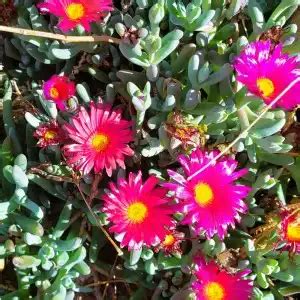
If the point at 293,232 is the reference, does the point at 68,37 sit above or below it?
above

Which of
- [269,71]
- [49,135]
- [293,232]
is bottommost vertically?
[293,232]

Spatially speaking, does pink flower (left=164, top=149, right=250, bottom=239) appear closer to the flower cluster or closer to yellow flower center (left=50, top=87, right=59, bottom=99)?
the flower cluster

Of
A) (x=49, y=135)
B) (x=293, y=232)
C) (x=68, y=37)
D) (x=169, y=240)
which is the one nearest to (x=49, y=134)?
(x=49, y=135)

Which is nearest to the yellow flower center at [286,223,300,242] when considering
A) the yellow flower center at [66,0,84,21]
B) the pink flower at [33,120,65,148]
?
the pink flower at [33,120,65,148]

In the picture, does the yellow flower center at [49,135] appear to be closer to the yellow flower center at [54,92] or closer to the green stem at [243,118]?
the yellow flower center at [54,92]

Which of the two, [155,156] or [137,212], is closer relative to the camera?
[137,212]

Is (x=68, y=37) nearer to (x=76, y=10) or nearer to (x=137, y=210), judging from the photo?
(x=76, y=10)

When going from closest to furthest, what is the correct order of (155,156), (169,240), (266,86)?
(266,86), (169,240), (155,156)
